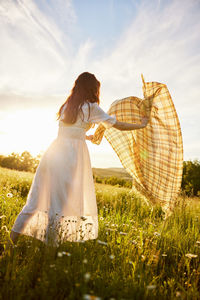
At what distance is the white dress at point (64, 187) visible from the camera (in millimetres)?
3145

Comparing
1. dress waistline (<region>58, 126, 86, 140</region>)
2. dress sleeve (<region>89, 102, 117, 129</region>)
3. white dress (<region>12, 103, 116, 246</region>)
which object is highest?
dress sleeve (<region>89, 102, 117, 129</region>)

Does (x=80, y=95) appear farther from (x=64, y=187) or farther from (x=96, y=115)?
A: (x=64, y=187)

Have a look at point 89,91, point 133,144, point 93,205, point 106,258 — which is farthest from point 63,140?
point 133,144

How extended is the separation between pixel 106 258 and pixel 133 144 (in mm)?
2577

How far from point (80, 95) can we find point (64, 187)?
132 centimetres

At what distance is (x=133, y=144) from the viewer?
493cm

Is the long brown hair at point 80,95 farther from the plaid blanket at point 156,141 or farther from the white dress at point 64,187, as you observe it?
the plaid blanket at point 156,141

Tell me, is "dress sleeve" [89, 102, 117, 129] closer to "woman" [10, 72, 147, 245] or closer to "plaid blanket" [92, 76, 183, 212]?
"woman" [10, 72, 147, 245]

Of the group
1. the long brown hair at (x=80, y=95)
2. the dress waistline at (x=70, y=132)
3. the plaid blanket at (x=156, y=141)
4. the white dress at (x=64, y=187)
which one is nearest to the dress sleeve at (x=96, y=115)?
the white dress at (x=64, y=187)

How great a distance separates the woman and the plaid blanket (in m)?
1.12

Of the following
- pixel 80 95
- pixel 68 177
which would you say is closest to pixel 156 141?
pixel 80 95

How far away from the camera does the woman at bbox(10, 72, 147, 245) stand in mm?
3152

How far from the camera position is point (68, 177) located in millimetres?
3297

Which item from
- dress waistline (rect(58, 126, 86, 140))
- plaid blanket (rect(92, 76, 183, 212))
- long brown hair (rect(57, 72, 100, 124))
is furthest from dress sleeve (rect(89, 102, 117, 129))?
plaid blanket (rect(92, 76, 183, 212))
